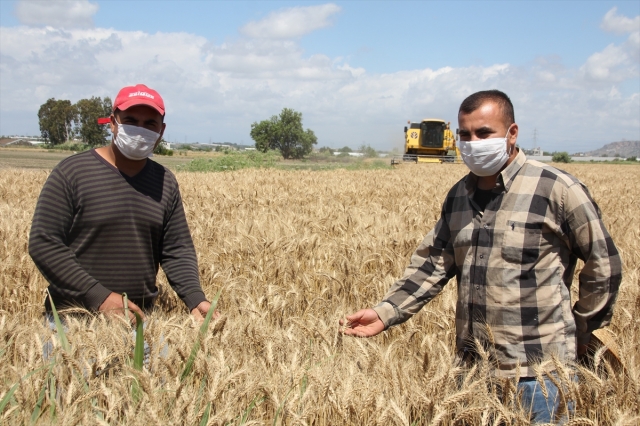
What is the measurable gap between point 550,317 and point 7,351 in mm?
2133

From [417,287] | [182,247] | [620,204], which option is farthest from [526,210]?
[620,204]

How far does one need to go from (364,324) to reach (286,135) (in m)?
85.8

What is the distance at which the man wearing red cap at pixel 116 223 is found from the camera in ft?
9.02

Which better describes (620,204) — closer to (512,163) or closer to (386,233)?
(386,233)

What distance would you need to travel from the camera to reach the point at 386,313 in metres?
2.69

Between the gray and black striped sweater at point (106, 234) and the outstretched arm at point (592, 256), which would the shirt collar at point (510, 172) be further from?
the gray and black striped sweater at point (106, 234)

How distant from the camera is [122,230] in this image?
294cm

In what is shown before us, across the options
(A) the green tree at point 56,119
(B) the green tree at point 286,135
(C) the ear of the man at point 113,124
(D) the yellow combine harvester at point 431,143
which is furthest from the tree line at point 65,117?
(C) the ear of the man at point 113,124

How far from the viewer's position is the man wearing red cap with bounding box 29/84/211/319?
2.75 m

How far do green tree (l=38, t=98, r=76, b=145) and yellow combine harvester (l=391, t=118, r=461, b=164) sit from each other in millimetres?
73693

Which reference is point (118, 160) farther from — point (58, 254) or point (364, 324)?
point (364, 324)

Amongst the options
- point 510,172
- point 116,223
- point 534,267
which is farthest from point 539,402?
point 116,223

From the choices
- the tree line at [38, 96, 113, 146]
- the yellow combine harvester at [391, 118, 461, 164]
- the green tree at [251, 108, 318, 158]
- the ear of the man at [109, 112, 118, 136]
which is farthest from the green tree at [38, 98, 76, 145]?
the ear of the man at [109, 112, 118, 136]

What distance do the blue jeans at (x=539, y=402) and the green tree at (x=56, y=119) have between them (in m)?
101
